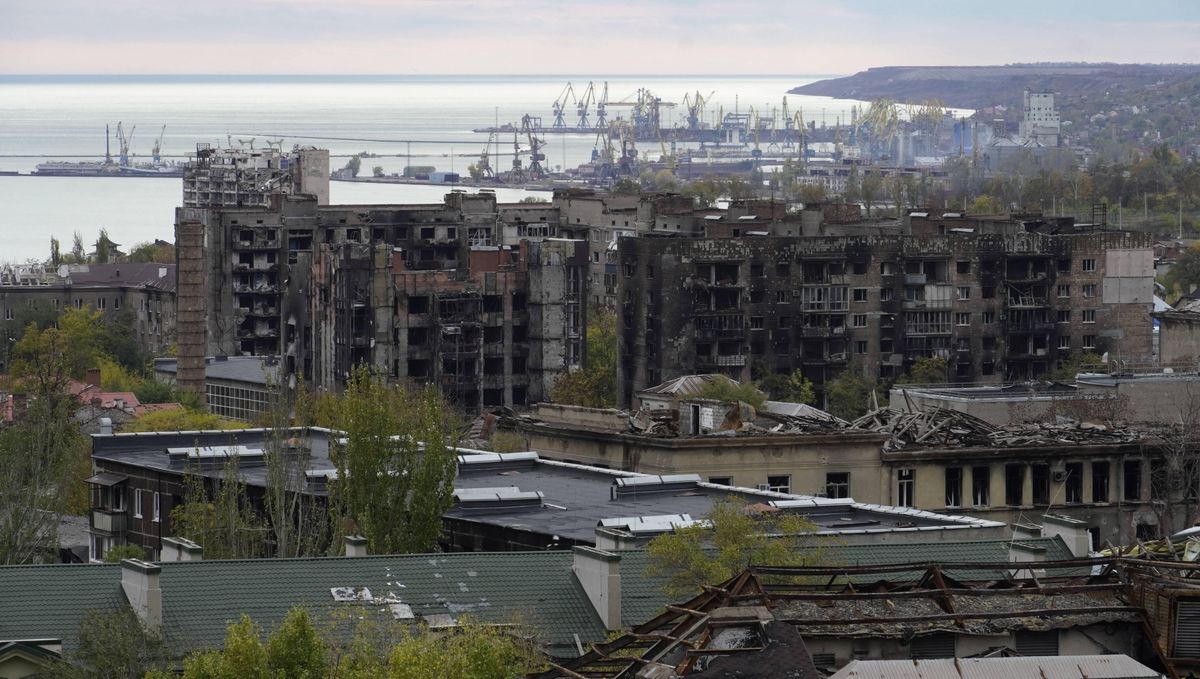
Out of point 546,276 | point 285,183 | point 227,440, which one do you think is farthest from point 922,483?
point 285,183

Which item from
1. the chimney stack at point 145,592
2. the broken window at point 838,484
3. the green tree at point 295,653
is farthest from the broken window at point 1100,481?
the green tree at point 295,653

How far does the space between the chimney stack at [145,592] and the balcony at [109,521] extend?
19.0 meters

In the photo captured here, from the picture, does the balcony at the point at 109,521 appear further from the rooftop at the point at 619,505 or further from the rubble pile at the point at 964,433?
the rubble pile at the point at 964,433

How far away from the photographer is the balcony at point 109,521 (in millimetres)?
46806

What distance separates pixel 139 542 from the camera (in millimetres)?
46625

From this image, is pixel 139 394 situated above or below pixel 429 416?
below

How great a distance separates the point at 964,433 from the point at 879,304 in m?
42.6

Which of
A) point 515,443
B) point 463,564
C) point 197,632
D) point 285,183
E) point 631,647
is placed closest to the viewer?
point 631,647

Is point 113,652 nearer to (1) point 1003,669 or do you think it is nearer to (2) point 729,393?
(1) point 1003,669

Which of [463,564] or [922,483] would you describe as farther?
[922,483]

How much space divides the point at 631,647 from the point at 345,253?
215 ft

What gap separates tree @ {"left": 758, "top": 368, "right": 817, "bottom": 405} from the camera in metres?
87.5

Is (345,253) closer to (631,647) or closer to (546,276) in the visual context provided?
(546,276)

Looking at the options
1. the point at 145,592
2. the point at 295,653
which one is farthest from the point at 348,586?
the point at 295,653
